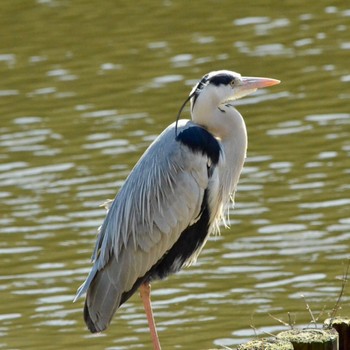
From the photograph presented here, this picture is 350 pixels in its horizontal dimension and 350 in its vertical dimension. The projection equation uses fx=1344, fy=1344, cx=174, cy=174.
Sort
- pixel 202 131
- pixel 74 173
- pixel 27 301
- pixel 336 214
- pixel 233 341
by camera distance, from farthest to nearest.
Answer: pixel 74 173 → pixel 336 214 → pixel 27 301 → pixel 233 341 → pixel 202 131

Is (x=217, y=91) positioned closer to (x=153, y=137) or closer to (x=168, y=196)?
(x=168, y=196)

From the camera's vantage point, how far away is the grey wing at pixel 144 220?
22.4ft

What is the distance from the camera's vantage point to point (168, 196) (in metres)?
6.93

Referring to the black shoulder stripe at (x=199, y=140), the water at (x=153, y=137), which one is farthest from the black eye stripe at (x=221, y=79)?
the water at (x=153, y=137)

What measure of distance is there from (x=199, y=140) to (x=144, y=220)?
519mm

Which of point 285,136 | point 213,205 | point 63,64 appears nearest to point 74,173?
point 285,136

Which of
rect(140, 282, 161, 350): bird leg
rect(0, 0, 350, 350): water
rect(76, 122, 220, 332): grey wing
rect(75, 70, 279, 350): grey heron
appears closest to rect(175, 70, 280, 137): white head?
rect(75, 70, 279, 350): grey heron

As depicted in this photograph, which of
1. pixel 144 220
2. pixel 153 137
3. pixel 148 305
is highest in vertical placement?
pixel 144 220

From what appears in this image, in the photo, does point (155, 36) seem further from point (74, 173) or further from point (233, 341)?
point (233, 341)

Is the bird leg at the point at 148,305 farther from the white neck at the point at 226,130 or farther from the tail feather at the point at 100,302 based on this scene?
the white neck at the point at 226,130

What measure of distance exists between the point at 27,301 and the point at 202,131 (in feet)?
9.70

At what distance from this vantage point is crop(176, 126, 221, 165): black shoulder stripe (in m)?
6.78

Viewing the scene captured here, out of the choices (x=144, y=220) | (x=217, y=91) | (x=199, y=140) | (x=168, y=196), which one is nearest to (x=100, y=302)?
(x=144, y=220)

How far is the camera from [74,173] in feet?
37.6
